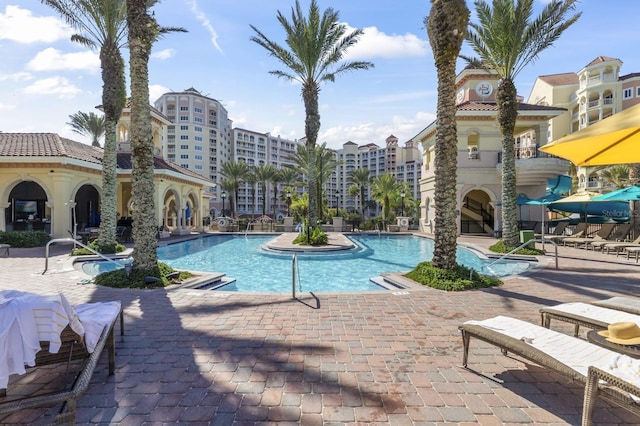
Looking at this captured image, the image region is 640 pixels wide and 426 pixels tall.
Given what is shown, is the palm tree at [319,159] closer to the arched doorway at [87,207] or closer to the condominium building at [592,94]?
the arched doorway at [87,207]

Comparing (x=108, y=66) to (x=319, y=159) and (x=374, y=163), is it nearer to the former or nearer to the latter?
(x=319, y=159)

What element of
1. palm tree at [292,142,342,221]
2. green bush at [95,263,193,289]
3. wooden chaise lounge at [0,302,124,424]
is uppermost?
palm tree at [292,142,342,221]

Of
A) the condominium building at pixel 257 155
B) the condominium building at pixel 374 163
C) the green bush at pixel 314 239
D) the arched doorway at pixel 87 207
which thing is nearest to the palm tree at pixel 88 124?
the arched doorway at pixel 87 207

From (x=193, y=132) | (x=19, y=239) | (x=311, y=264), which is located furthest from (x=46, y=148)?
(x=193, y=132)

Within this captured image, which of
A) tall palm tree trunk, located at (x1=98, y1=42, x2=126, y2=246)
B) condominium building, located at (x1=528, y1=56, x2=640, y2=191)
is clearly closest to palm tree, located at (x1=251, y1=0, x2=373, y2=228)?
tall palm tree trunk, located at (x1=98, y1=42, x2=126, y2=246)

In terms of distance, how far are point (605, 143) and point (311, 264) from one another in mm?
11176

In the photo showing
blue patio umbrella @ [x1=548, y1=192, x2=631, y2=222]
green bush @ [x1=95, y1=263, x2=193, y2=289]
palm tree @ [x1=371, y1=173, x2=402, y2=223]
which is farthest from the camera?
palm tree @ [x1=371, y1=173, x2=402, y2=223]

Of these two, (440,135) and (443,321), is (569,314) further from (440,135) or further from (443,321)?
(440,135)

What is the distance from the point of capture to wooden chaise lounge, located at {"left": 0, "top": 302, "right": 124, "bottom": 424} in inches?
100

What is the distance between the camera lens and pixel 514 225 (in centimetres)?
1463

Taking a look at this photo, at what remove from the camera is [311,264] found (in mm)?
14406

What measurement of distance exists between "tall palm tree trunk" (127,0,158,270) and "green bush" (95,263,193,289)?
0.21m

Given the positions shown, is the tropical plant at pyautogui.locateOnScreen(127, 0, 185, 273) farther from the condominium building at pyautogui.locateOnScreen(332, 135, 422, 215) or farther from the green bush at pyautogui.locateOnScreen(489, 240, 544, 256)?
the condominium building at pyautogui.locateOnScreen(332, 135, 422, 215)

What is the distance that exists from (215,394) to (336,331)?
2.27 m
